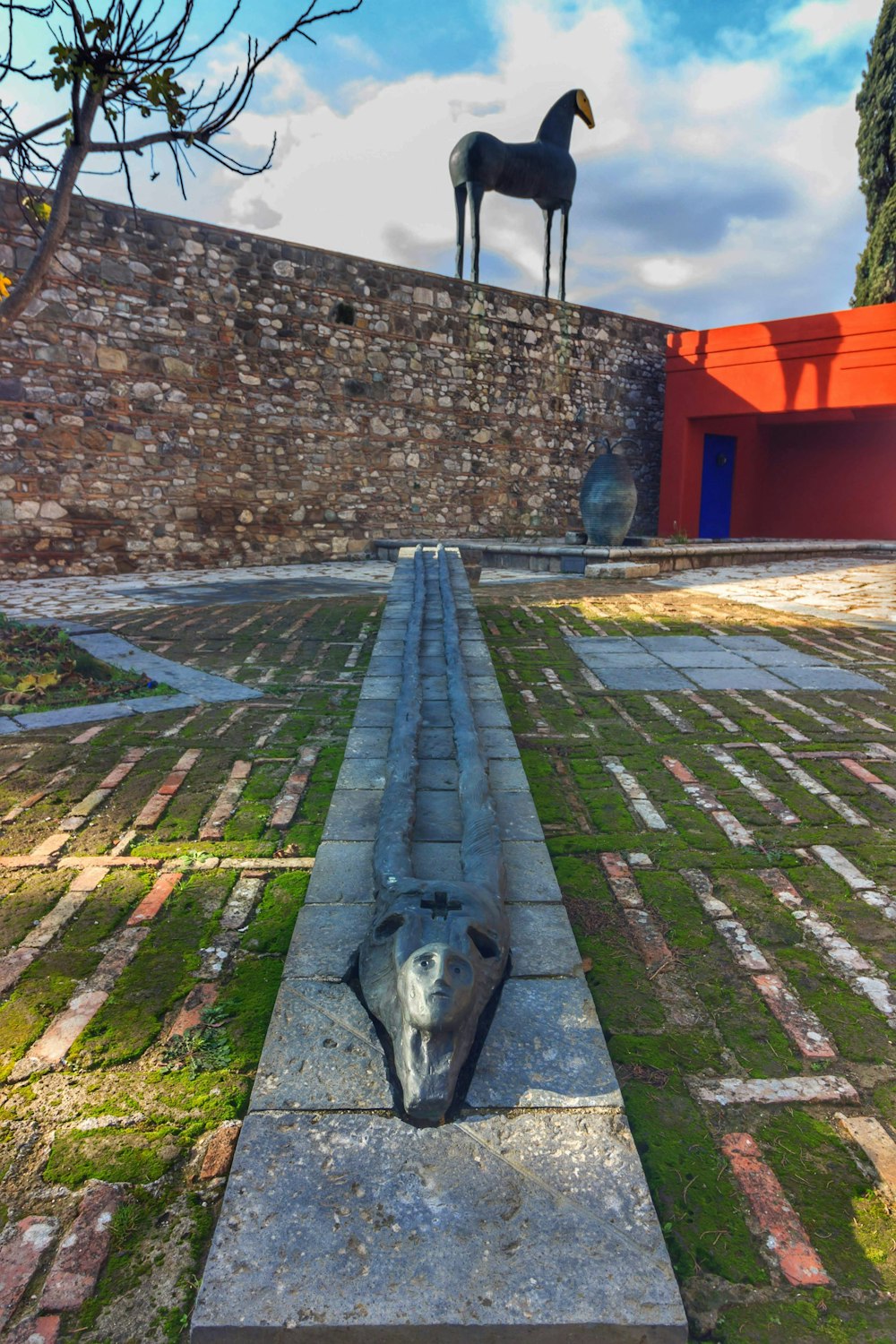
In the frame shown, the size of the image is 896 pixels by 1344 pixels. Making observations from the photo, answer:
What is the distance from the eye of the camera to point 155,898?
2.30 m

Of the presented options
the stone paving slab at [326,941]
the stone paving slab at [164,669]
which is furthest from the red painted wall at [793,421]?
the stone paving slab at [326,941]

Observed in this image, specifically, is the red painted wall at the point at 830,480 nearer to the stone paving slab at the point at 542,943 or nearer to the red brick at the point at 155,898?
the stone paving slab at the point at 542,943

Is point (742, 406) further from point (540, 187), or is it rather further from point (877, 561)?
point (540, 187)

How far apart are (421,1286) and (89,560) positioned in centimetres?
941

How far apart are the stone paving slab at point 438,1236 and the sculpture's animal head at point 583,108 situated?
51.0 ft

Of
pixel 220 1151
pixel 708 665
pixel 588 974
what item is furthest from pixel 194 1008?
pixel 708 665

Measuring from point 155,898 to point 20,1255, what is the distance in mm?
1093

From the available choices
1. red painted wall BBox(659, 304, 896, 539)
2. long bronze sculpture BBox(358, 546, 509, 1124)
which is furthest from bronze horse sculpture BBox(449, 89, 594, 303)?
long bronze sculpture BBox(358, 546, 509, 1124)

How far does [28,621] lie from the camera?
5.91 meters

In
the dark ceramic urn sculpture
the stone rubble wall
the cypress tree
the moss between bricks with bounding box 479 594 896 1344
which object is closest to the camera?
the moss between bricks with bounding box 479 594 896 1344

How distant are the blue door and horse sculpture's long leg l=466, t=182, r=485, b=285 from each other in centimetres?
552

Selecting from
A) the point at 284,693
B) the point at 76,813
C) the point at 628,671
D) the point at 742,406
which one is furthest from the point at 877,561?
the point at 76,813

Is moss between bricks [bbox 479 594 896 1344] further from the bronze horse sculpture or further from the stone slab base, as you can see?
the bronze horse sculpture

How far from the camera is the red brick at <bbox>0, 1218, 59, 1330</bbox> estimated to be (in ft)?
3.88
